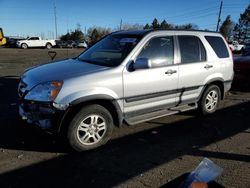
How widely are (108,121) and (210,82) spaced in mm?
2728

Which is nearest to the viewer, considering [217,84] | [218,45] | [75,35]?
[218,45]

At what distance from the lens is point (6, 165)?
411 cm

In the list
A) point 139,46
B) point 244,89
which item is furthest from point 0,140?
point 244,89

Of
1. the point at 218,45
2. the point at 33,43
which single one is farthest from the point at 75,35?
the point at 218,45

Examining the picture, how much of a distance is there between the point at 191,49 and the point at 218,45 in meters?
1.01

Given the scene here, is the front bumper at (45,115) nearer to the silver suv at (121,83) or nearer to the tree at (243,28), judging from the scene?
the silver suv at (121,83)

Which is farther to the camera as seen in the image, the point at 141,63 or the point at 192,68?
the point at 192,68

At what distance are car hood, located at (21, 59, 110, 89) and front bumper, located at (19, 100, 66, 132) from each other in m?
0.35

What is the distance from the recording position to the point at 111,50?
5379 mm

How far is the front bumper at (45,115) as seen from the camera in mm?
4262

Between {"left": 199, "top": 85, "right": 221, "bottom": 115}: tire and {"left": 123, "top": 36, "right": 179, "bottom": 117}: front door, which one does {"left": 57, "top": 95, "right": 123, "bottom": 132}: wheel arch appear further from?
{"left": 199, "top": 85, "right": 221, "bottom": 115}: tire

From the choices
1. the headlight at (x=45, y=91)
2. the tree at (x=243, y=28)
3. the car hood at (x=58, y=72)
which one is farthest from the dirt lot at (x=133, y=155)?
the tree at (x=243, y=28)

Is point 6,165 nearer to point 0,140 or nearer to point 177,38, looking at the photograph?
point 0,140

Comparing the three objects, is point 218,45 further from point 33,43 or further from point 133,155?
point 33,43
